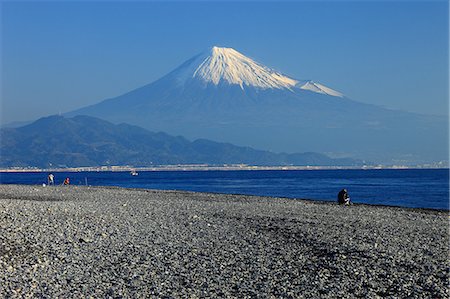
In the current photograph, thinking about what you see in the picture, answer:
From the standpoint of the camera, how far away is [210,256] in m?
14.6

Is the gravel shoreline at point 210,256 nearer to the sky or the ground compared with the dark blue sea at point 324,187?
nearer to the sky

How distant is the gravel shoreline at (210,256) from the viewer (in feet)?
38.4

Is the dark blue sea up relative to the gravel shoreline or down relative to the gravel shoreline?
down

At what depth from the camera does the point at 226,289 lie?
11.6 metres

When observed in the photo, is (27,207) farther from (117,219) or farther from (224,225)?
(224,225)

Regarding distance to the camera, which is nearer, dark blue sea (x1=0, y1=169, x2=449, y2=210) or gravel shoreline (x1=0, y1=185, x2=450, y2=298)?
gravel shoreline (x1=0, y1=185, x2=450, y2=298)

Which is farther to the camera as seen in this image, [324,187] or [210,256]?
[324,187]

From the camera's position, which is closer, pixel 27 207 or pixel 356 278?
pixel 356 278

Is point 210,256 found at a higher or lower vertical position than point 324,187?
higher

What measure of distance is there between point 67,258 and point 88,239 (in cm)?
213

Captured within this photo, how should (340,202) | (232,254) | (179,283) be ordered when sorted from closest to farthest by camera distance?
(179,283) → (232,254) → (340,202)

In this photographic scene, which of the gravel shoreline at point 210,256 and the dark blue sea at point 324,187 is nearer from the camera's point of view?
the gravel shoreline at point 210,256

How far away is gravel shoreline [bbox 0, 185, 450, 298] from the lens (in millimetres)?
11695

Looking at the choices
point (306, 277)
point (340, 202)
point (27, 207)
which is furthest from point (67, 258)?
point (340, 202)
